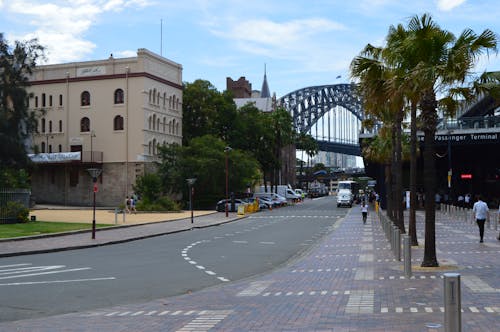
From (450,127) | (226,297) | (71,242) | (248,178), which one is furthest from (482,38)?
(248,178)

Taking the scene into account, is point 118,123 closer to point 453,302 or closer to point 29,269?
point 29,269

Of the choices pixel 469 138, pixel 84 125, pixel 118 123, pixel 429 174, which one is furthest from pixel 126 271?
pixel 84 125

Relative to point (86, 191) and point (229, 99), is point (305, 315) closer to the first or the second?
point (86, 191)

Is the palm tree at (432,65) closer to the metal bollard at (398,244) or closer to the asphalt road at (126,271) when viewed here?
the metal bollard at (398,244)

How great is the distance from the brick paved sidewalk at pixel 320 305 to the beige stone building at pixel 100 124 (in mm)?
51695

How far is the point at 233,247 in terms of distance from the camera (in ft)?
80.6

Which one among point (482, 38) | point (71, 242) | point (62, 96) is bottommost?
point (71, 242)

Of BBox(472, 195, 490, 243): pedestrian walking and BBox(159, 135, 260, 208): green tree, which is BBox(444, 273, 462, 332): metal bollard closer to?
BBox(472, 195, 490, 243): pedestrian walking

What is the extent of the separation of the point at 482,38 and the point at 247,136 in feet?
214

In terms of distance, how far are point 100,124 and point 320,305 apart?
198 feet

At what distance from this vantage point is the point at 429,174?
623 inches

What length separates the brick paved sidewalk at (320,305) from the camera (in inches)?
356

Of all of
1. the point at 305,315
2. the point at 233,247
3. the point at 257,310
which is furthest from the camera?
the point at 233,247

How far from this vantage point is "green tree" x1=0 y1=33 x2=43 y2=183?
185 ft
